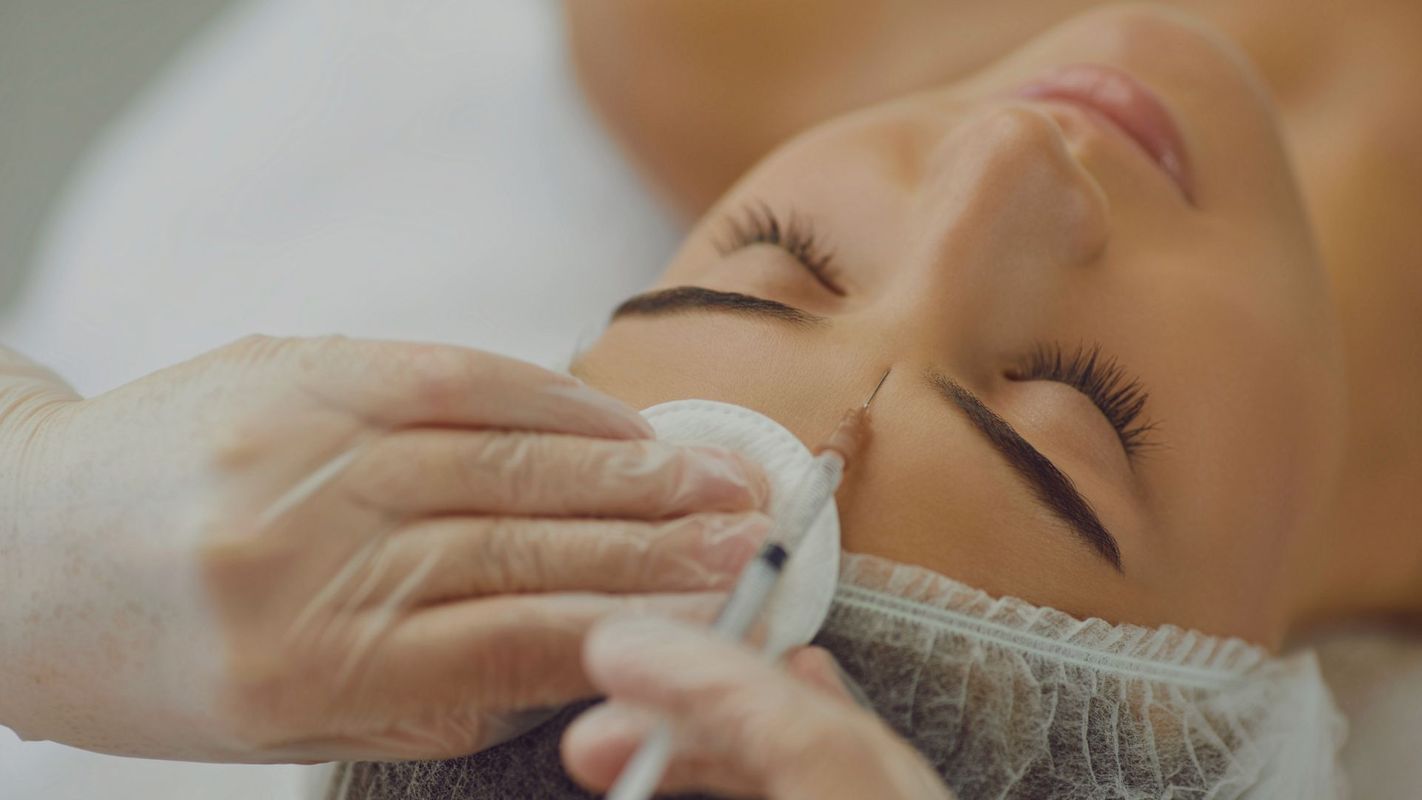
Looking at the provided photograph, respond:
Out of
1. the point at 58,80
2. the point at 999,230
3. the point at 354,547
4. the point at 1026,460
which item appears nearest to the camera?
the point at 354,547

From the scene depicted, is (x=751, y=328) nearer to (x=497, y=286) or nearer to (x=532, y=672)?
(x=532, y=672)

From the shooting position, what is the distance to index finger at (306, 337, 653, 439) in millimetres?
791

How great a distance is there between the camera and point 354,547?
0.77 m

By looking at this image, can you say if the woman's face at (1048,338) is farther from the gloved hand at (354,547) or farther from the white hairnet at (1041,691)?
the gloved hand at (354,547)

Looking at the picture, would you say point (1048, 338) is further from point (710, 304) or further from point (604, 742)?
point (604, 742)

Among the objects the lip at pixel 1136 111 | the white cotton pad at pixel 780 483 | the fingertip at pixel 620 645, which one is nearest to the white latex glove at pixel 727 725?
the fingertip at pixel 620 645

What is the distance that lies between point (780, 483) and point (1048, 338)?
32 centimetres

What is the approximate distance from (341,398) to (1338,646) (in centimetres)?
152

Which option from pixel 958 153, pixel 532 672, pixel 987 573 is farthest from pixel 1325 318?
pixel 532 672

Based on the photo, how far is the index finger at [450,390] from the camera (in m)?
0.79

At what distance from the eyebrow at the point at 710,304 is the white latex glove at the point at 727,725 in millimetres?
349

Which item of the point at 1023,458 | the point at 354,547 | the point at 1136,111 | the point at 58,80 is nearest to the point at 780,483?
the point at 1023,458

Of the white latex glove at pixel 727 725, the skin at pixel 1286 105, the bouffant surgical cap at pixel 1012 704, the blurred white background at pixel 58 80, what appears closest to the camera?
the white latex glove at pixel 727 725

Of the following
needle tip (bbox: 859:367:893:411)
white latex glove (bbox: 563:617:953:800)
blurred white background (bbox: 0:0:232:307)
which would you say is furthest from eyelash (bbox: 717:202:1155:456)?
blurred white background (bbox: 0:0:232:307)
